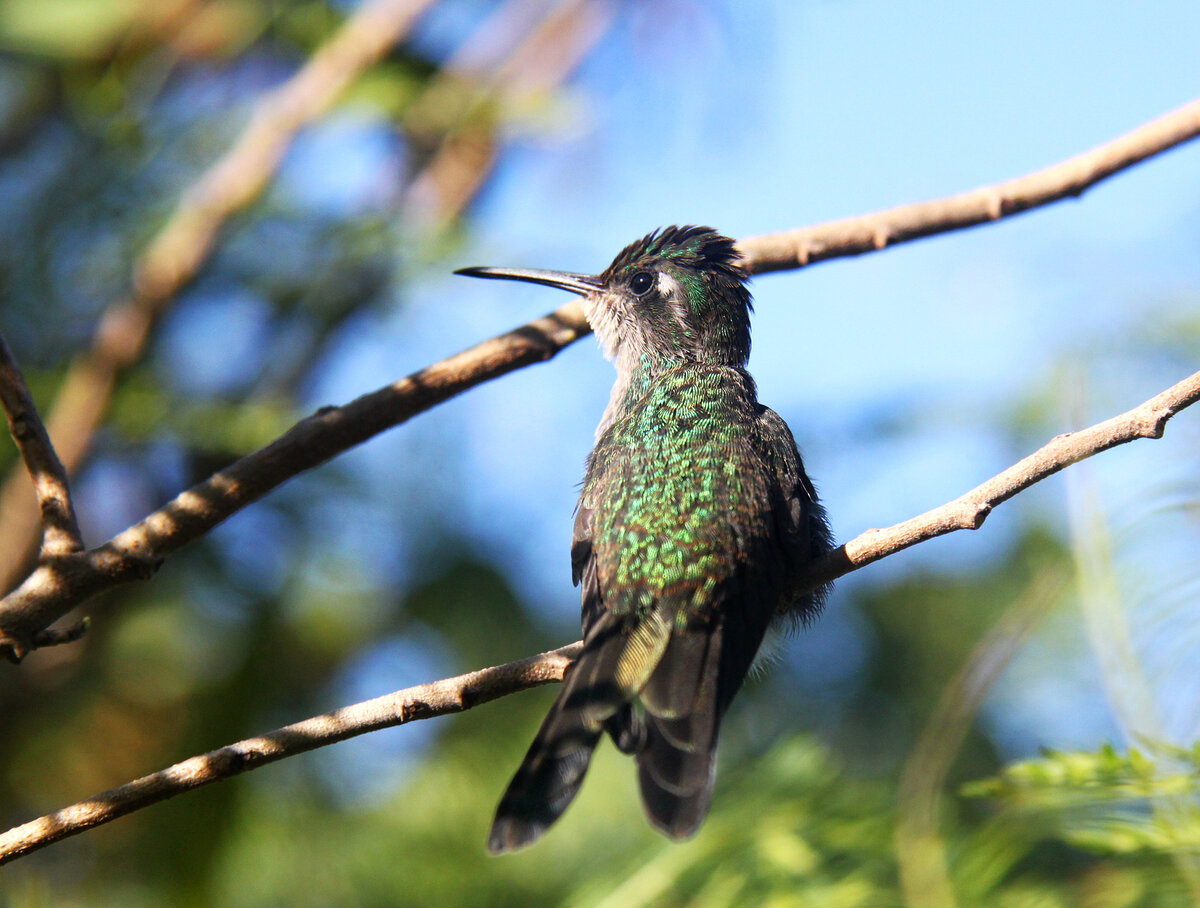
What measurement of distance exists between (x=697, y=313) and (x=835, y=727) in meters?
1.92

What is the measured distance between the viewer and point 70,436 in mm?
4039

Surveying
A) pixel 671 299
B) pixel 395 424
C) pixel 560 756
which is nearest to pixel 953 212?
pixel 671 299

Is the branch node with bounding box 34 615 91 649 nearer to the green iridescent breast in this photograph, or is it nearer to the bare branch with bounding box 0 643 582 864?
the bare branch with bounding box 0 643 582 864

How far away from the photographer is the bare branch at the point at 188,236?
403 cm

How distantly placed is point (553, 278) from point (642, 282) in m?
0.32

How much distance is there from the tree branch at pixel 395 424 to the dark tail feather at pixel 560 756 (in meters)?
→ 0.57

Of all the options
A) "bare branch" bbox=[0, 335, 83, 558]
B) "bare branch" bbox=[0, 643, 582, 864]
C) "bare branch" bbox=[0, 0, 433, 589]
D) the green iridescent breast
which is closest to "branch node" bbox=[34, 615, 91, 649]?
"bare branch" bbox=[0, 335, 83, 558]

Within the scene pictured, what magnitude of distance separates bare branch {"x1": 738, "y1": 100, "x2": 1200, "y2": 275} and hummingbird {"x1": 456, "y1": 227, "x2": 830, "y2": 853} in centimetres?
46

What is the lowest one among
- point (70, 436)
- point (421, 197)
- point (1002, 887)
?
point (1002, 887)

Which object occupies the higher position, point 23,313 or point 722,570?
point 23,313

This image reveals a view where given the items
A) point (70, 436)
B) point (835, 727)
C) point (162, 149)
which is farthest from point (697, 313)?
point (162, 149)

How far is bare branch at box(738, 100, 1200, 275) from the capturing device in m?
2.97

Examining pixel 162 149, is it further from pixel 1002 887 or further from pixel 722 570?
pixel 1002 887

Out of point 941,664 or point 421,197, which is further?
point 421,197
